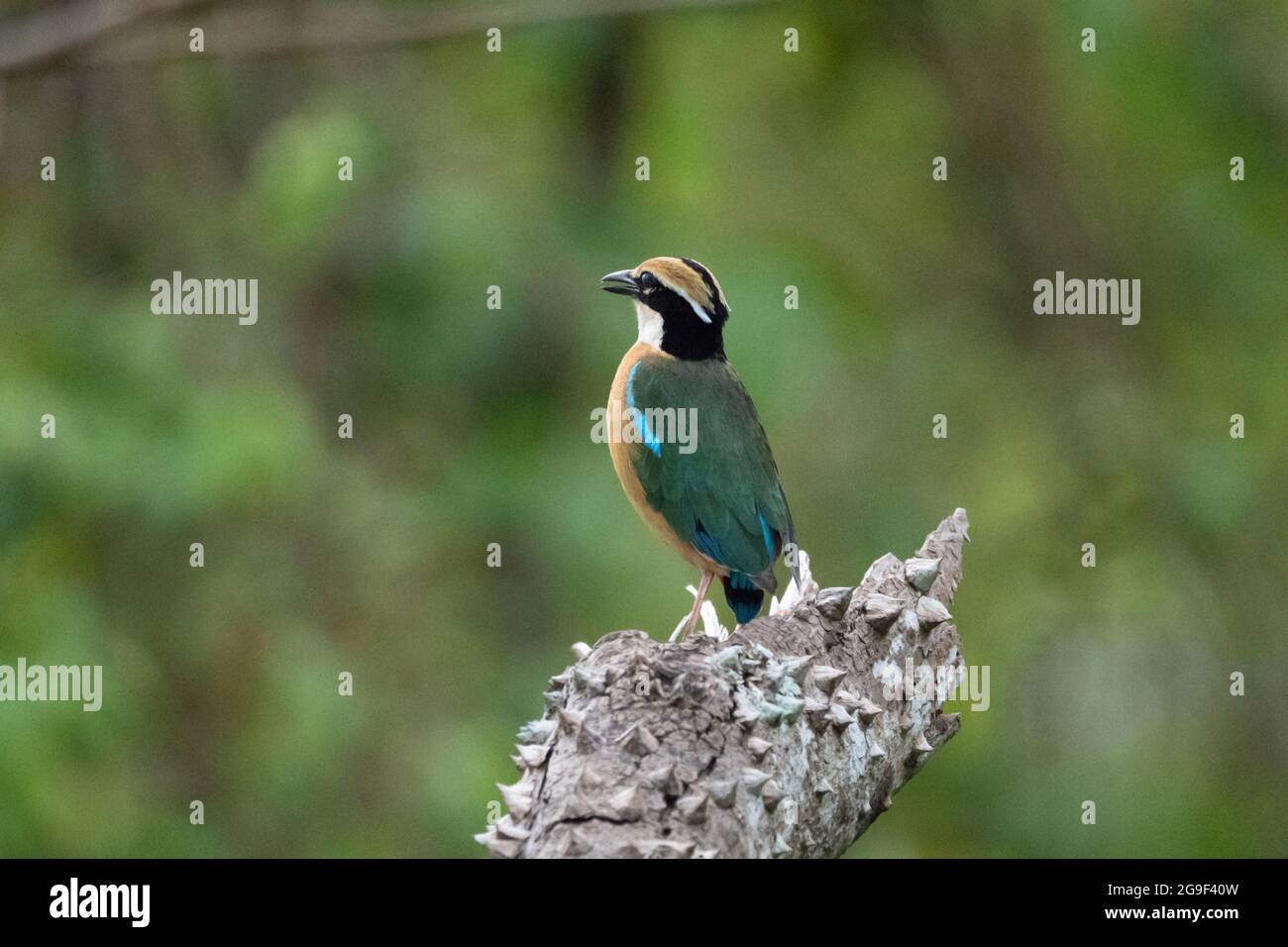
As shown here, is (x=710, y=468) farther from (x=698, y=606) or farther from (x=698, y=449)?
(x=698, y=606)

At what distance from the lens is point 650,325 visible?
6.82 m

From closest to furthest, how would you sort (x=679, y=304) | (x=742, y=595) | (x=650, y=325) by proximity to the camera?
(x=742, y=595) < (x=679, y=304) < (x=650, y=325)

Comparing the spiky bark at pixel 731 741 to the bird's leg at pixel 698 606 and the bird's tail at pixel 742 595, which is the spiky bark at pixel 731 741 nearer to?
the bird's leg at pixel 698 606

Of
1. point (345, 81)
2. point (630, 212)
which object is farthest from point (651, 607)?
point (345, 81)

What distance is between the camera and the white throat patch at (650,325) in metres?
A: 6.76

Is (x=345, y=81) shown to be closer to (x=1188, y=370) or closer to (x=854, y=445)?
(x=854, y=445)

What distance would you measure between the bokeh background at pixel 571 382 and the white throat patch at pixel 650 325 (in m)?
2.95

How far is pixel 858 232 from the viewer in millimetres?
11930

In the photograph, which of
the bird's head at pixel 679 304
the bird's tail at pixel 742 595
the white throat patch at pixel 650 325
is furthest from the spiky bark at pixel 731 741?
the white throat patch at pixel 650 325

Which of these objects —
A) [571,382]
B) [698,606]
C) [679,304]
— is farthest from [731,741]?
[571,382]

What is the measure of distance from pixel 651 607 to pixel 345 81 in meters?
5.18

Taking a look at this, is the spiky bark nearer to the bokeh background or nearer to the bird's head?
the bird's head

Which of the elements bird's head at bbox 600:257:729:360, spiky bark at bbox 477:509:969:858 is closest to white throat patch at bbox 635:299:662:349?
bird's head at bbox 600:257:729:360

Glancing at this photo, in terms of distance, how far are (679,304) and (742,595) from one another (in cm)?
131
